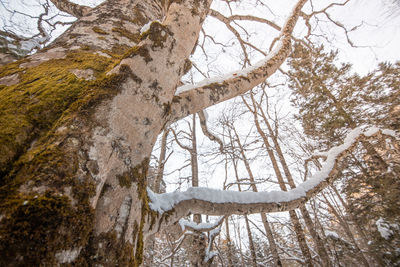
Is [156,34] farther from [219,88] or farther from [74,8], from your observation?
[74,8]

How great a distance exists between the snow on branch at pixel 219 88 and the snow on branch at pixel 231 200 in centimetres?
66

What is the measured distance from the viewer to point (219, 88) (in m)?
1.32

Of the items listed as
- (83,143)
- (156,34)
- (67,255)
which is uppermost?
(156,34)

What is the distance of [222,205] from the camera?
57.7 inches

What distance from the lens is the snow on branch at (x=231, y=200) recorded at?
1.31 metres

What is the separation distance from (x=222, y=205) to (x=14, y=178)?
4.29ft

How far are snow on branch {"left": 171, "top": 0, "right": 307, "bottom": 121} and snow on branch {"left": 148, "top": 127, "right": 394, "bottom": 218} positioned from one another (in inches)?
25.9

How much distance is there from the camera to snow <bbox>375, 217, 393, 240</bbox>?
150 inches

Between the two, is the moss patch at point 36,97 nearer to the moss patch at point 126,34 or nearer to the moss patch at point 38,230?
the moss patch at point 38,230

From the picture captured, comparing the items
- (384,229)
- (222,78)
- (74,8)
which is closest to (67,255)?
(222,78)

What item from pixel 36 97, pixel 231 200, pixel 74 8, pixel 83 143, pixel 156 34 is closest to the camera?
pixel 83 143

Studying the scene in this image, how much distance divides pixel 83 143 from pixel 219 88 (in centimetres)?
99

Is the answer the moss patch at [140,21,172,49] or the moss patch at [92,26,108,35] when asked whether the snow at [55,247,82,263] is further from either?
the moss patch at [92,26,108,35]

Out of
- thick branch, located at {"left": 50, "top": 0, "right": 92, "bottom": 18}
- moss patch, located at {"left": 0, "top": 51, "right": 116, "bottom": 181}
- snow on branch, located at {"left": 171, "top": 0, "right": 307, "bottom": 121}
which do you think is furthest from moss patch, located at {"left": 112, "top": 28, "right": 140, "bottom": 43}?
thick branch, located at {"left": 50, "top": 0, "right": 92, "bottom": 18}
